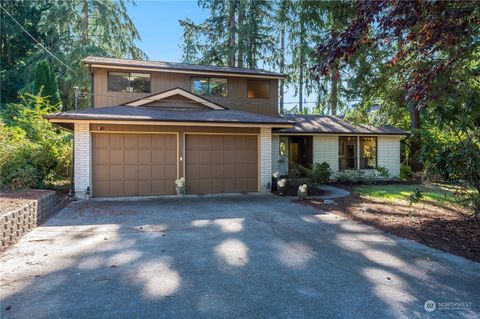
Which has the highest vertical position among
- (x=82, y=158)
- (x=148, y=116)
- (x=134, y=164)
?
(x=148, y=116)

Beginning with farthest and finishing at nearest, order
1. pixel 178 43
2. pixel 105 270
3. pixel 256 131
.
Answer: pixel 178 43 < pixel 256 131 < pixel 105 270

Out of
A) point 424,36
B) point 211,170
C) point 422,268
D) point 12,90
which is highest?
point 12,90

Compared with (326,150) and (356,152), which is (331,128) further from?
(356,152)

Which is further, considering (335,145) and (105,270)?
(335,145)

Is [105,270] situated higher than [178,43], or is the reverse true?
[178,43]

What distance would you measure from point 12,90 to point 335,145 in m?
25.2

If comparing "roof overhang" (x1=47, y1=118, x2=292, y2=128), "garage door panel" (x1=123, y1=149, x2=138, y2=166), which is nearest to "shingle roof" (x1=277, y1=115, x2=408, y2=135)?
"roof overhang" (x1=47, y1=118, x2=292, y2=128)

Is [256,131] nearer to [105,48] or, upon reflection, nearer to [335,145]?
[335,145]

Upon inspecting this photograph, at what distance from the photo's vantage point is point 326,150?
14.8 meters

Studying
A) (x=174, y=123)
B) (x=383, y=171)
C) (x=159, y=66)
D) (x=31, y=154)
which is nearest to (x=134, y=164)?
(x=174, y=123)

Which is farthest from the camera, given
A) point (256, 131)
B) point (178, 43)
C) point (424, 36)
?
point (178, 43)

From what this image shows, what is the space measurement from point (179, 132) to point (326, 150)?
7873mm

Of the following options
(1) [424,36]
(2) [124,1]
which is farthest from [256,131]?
(2) [124,1]

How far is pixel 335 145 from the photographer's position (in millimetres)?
14898
